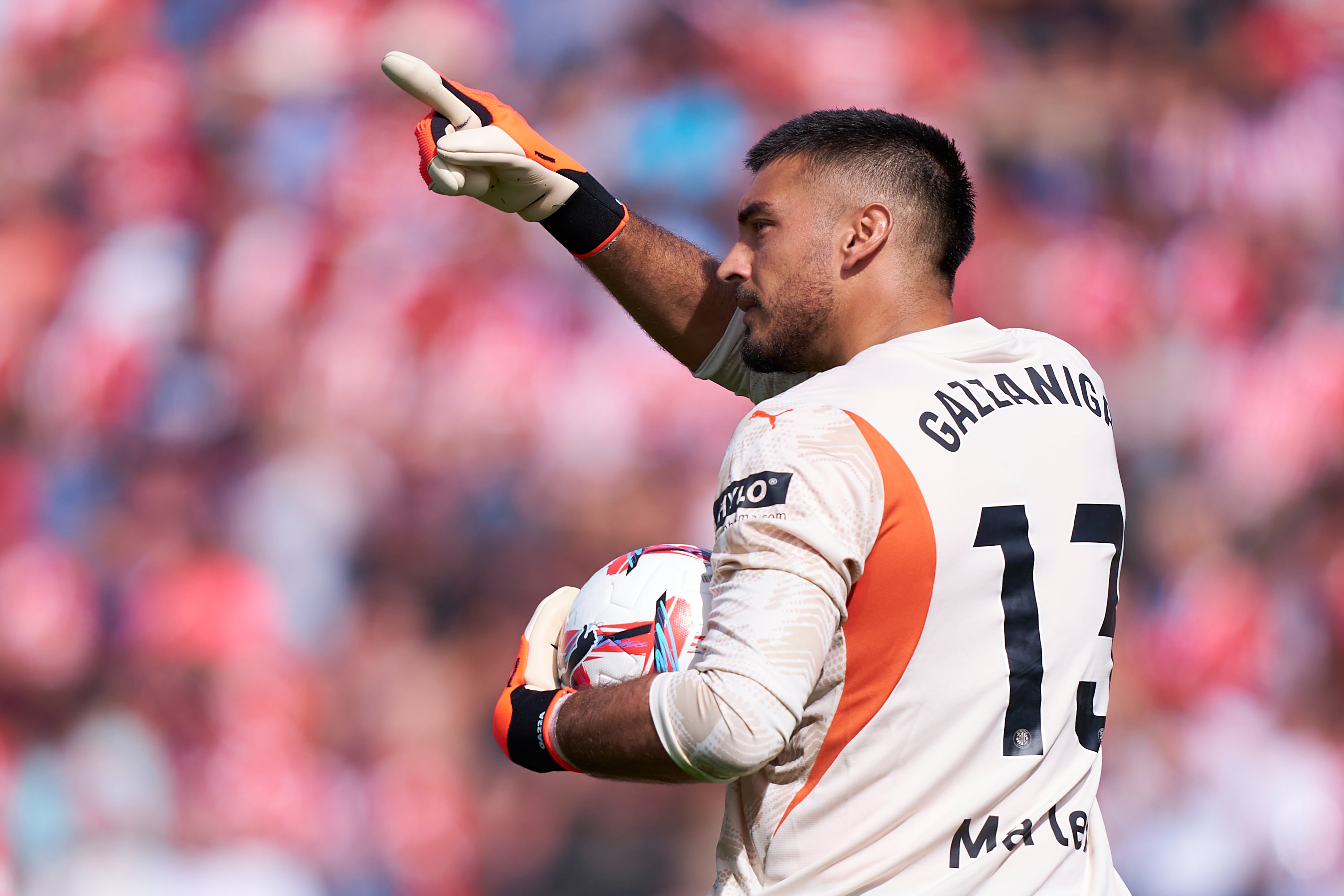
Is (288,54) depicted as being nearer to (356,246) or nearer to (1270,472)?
(356,246)

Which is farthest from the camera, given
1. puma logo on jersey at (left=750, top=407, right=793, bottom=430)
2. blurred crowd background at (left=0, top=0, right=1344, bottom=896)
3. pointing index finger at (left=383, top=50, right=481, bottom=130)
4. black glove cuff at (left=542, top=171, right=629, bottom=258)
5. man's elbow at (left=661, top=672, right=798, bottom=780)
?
blurred crowd background at (left=0, top=0, right=1344, bottom=896)

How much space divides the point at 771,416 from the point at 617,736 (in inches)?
17.6

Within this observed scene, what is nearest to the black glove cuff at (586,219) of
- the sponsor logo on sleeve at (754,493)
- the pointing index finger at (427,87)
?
the pointing index finger at (427,87)

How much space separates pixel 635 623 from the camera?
69.3 inches

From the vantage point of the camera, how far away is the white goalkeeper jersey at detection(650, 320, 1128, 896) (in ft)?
4.59

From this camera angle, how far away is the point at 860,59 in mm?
4879

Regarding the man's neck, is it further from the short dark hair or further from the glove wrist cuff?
the glove wrist cuff

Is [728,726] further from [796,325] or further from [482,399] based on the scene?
[482,399]

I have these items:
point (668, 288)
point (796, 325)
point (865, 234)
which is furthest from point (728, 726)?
point (668, 288)

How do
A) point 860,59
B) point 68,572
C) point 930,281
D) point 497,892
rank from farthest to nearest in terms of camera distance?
point 860,59 → point 68,572 → point 497,892 → point 930,281

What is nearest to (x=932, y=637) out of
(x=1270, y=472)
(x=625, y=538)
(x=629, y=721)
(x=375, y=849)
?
(x=629, y=721)

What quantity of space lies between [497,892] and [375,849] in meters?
0.47

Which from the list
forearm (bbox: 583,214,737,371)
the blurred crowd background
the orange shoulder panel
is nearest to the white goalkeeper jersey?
the orange shoulder panel

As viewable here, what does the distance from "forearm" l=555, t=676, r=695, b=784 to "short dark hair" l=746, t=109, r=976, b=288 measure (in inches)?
33.1
